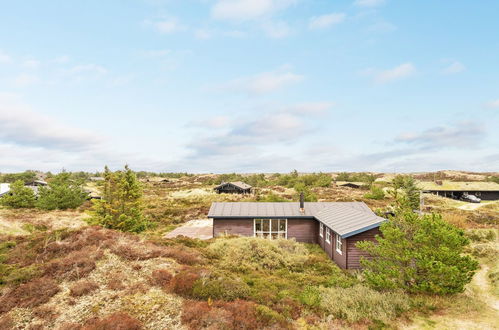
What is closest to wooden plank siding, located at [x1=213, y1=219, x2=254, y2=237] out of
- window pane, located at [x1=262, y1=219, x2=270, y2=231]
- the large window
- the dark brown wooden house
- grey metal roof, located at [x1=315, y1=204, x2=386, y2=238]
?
the dark brown wooden house

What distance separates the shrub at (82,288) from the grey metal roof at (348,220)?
43.5 ft

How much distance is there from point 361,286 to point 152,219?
111 ft

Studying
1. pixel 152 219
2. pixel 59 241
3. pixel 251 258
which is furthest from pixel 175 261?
pixel 152 219

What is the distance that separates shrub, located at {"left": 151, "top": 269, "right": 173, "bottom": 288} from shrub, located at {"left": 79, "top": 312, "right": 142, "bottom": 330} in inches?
111

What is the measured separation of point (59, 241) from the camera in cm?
1733

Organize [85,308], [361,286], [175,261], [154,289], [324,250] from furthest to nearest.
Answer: [324,250]
[175,261]
[361,286]
[154,289]
[85,308]

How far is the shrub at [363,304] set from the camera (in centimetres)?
1077

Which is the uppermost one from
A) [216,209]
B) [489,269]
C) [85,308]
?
[216,209]

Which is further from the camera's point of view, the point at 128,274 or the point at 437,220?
the point at 128,274

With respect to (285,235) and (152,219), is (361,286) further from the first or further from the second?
(152,219)

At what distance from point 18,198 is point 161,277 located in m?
45.1

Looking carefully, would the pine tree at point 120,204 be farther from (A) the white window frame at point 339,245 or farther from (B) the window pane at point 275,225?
(A) the white window frame at point 339,245

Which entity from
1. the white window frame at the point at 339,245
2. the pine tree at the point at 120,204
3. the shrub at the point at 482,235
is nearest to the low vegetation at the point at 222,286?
the white window frame at the point at 339,245

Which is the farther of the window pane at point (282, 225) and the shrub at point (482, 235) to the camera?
the window pane at point (282, 225)
